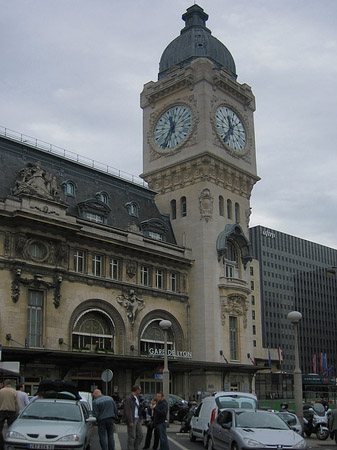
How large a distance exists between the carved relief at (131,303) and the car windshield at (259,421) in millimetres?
30411

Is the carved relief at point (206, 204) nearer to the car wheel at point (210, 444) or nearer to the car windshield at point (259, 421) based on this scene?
the car wheel at point (210, 444)

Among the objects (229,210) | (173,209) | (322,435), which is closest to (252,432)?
(322,435)

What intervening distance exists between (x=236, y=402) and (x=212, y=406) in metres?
1.08

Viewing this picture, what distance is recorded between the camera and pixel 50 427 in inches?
645

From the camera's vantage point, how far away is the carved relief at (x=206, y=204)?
57750mm

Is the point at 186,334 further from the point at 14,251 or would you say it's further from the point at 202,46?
the point at 202,46

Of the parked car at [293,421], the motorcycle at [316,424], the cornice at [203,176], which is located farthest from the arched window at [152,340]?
the parked car at [293,421]

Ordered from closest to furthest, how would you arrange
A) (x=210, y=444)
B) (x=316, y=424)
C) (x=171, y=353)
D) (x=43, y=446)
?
(x=43, y=446) < (x=210, y=444) < (x=316, y=424) < (x=171, y=353)

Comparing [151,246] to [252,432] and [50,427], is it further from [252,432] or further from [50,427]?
[50,427]

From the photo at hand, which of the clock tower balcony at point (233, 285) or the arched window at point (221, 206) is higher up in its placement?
the arched window at point (221, 206)

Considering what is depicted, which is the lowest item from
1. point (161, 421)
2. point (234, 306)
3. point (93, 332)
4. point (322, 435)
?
point (322, 435)

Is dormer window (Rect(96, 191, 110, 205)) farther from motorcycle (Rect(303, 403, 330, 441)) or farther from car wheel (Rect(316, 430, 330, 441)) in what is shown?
car wheel (Rect(316, 430, 330, 441))

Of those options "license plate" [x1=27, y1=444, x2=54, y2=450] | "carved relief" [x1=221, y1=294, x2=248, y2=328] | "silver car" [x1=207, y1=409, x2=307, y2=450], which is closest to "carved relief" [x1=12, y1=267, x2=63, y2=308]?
"carved relief" [x1=221, y1=294, x2=248, y2=328]

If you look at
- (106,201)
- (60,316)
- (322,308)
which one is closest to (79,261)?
(60,316)
